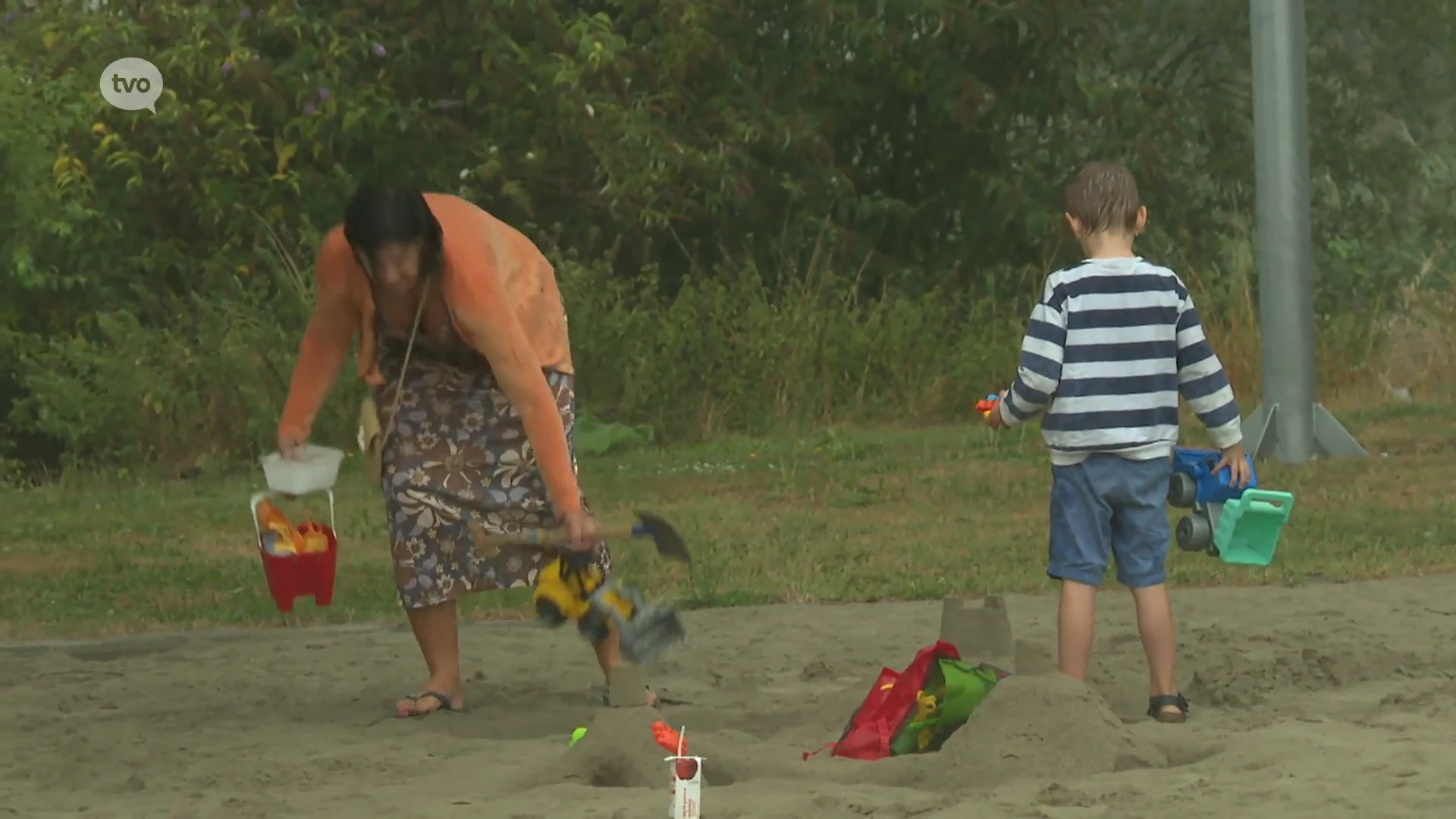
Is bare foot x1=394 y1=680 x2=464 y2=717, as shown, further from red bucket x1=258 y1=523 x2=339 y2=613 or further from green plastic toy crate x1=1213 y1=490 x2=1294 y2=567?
green plastic toy crate x1=1213 y1=490 x2=1294 y2=567

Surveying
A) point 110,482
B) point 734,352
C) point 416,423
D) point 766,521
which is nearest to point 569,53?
point 734,352

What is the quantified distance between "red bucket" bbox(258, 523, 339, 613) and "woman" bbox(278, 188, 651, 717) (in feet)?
0.68

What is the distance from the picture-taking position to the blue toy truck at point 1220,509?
19.1 ft

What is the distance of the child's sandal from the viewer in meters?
5.72

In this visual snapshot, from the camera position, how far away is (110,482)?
43.8 feet

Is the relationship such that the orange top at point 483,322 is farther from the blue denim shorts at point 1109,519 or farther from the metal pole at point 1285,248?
the metal pole at point 1285,248

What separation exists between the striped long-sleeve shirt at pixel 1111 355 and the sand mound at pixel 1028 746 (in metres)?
0.72

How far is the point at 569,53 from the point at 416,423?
10.8m

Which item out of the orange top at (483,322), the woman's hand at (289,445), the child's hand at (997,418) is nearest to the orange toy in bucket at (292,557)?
the woman's hand at (289,445)

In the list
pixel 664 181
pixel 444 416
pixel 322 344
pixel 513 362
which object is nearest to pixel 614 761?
pixel 513 362

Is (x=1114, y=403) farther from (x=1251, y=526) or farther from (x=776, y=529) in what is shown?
(x=776, y=529)

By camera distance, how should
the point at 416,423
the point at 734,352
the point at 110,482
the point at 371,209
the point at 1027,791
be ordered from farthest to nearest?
1. the point at 734,352
2. the point at 110,482
3. the point at 416,423
4. the point at 371,209
5. the point at 1027,791

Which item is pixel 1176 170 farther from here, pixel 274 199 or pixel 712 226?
pixel 274 199

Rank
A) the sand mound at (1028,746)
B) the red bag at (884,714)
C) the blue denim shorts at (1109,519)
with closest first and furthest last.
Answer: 1. the sand mound at (1028,746)
2. the red bag at (884,714)
3. the blue denim shorts at (1109,519)
